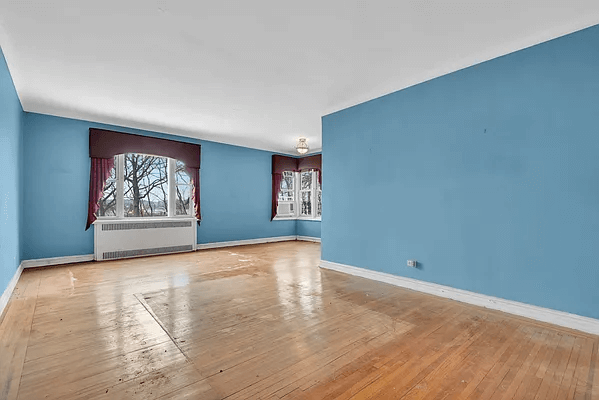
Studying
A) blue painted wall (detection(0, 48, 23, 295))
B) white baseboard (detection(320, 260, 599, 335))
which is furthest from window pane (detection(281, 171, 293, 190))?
blue painted wall (detection(0, 48, 23, 295))

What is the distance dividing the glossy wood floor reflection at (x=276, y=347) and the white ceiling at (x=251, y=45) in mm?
2721

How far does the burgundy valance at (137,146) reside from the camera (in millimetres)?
5539

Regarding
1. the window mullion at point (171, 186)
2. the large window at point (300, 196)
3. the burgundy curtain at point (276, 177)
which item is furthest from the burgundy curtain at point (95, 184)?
the large window at point (300, 196)

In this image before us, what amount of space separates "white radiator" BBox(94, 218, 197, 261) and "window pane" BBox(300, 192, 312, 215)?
3.58 meters

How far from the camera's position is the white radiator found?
559 centimetres

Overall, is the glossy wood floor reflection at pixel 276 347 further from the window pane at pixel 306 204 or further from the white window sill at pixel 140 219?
the window pane at pixel 306 204

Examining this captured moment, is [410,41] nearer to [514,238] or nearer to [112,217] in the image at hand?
[514,238]

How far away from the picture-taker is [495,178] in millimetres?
3055

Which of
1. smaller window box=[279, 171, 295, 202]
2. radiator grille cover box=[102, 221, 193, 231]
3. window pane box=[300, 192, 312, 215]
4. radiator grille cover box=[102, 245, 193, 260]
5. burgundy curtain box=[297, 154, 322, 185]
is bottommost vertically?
radiator grille cover box=[102, 245, 193, 260]

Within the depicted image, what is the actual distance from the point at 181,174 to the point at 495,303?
6427 millimetres

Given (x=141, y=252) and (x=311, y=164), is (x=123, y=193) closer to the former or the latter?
(x=141, y=252)

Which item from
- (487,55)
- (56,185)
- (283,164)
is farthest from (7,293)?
(283,164)

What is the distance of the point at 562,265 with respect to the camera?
8.66 ft

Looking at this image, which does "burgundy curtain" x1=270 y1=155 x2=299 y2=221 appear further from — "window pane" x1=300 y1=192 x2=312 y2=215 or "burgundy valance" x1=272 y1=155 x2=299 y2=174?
"window pane" x1=300 y1=192 x2=312 y2=215
